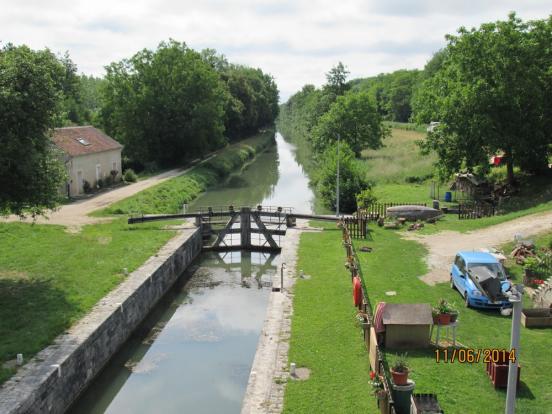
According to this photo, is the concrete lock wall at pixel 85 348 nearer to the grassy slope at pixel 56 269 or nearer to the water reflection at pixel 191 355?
the grassy slope at pixel 56 269

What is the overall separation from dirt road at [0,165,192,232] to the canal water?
709 cm

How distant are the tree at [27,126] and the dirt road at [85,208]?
20.9ft

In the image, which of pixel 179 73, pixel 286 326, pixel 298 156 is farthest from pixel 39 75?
pixel 298 156

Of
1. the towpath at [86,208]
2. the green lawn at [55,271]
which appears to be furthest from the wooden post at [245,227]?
the towpath at [86,208]

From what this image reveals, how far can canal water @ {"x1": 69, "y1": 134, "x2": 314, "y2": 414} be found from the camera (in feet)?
54.4

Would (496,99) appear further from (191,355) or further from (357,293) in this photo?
(191,355)

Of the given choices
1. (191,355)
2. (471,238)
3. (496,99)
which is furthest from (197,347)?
(496,99)

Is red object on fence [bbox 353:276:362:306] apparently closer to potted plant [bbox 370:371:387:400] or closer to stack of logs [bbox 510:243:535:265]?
potted plant [bbox 370:371:387:400]

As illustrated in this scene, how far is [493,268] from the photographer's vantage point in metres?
18.8

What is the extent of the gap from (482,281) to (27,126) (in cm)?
1576

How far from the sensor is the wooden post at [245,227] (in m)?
32.7

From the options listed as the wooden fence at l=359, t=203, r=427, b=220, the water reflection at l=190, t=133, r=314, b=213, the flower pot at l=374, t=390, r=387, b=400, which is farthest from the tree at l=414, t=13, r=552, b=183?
the flower pot at l=374, t=390, r=387, b=400

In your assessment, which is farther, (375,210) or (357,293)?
(375,210)

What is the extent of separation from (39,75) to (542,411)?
17640mm
